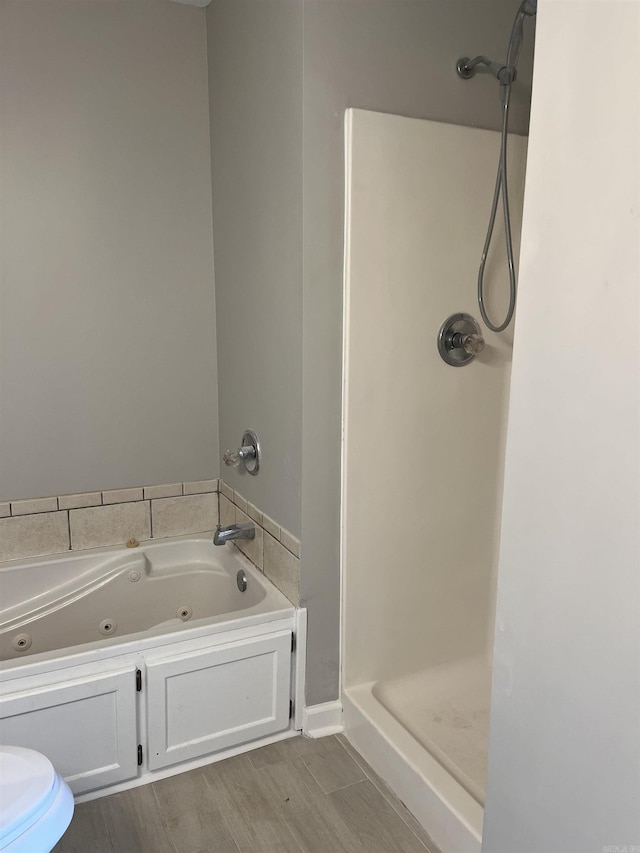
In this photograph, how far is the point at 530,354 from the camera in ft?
3.48

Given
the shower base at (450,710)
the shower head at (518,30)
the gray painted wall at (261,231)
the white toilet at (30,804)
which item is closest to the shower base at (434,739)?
the shower base at (450,710)

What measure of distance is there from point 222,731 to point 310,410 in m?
1.07

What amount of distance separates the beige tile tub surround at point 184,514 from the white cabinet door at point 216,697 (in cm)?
78

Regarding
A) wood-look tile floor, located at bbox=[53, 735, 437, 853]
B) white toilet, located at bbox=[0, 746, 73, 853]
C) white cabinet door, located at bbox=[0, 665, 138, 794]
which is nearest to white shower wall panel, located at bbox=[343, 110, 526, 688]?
wood-look tile floor, located at bbox=[53, 735, 437, 853]

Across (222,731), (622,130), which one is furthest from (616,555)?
(222,731)

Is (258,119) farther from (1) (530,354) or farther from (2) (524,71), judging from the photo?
(1) (530,354)

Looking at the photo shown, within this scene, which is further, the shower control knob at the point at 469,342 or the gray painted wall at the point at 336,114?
the shower control knob at the point at 469,342

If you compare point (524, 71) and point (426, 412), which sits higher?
point (524, 71)

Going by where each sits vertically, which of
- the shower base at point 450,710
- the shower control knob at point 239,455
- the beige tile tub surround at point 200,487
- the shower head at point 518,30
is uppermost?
the shower head at point 518,30

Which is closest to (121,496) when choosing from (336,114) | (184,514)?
(184,514)

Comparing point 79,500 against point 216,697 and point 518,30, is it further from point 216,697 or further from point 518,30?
point 518,30

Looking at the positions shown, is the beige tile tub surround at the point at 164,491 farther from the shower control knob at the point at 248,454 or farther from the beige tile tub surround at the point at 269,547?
the shower control knob at the point at 248,454

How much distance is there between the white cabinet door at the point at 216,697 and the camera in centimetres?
194

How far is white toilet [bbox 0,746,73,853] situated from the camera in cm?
119
